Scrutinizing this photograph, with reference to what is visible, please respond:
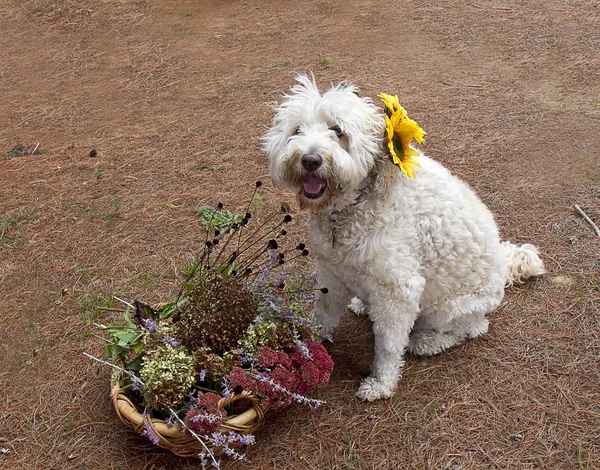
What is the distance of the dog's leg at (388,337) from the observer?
3285 mm

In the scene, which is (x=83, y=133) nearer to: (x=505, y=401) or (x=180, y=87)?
(x=180, y=87)

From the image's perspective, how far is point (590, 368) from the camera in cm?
356

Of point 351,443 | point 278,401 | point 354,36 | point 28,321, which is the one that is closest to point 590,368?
point 351,443

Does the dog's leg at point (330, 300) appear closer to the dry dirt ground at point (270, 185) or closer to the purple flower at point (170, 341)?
the dry dirt ground at point (270, 185)

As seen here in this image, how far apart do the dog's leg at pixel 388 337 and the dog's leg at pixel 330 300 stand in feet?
0.99

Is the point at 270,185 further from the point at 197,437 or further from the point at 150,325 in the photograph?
the point at 197,437

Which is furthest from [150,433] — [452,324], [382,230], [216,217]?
[216,217]

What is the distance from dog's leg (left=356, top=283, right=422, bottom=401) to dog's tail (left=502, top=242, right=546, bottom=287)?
1.06 m

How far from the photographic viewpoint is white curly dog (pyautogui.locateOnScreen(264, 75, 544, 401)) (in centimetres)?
295

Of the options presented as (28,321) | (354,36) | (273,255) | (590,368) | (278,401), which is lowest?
(354,36)

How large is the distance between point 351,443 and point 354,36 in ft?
22.6

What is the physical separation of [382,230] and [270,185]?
94.7 inches

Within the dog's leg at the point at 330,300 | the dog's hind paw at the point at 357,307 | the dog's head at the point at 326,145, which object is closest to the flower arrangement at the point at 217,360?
the dog's leg at the point at 330,300

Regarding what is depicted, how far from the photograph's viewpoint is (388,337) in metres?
3.39
